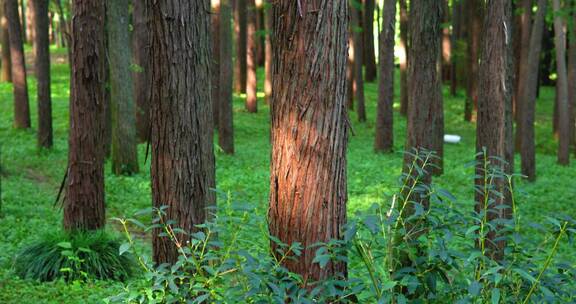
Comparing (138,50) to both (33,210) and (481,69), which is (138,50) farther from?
(481,69)

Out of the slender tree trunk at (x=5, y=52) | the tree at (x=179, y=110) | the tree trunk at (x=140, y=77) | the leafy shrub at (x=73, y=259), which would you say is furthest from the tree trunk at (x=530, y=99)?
the slender tree trunk at (x=5, y=52)

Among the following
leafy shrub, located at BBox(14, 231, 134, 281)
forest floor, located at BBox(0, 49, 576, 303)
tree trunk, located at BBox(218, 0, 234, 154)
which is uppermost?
tree trunk, located at BBox(218, 0, 234, 154)

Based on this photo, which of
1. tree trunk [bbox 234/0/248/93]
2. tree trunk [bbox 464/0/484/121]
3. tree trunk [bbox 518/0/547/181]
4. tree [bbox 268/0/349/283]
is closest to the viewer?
tree [bbox 268/0/349/283]

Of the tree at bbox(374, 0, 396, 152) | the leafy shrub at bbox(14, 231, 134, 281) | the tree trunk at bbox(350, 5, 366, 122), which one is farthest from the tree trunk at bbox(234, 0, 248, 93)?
the leafy shrub at bbox(14, 231, 134, 281)

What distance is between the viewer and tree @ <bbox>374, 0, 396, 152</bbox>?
20.5 metres

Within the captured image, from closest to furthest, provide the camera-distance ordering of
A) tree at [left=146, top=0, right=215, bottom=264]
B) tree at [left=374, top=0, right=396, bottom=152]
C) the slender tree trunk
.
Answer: tree at [left=146, top=0, right=215, bottom=264]
tree at [left=374, top=0, right=396, bottom=152]
the slender tree trunk

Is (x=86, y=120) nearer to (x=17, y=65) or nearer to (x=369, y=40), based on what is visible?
(x=17, y=65)

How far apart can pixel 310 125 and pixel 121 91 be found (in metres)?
12.1

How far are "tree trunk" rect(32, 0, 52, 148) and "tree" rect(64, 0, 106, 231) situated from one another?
32.6 ft

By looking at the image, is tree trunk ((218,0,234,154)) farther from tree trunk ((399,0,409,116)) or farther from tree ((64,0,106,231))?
tree ((64,0,106,231))

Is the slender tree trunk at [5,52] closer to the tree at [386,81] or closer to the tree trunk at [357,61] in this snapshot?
the tree trunk at [357,61]

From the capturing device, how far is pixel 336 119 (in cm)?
493

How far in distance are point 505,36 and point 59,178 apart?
33.1 ft

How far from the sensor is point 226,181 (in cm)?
1680
